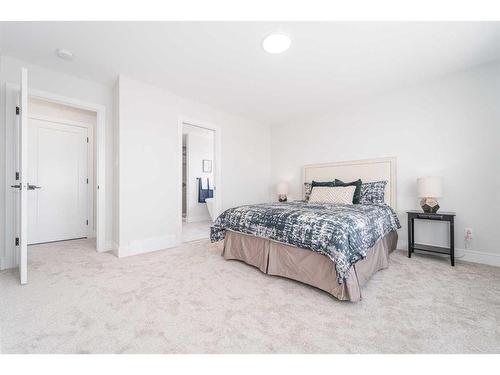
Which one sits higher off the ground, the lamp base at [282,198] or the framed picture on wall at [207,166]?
the framed picture on wall at [207,166]

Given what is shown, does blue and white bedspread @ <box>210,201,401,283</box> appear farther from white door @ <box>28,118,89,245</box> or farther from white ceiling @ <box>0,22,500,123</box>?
white door @ <box>28,118,89,245</box>

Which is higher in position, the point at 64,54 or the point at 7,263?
the point at 64,54

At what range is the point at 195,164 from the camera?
5.49 metres

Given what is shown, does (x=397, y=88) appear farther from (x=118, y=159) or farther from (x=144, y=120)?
(x=118, y=159)

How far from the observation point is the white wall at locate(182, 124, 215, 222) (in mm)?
5328

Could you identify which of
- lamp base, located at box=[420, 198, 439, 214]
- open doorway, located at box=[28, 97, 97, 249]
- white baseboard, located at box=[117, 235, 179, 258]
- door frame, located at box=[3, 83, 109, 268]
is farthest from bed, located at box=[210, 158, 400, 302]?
open doorway, located at box=[28, 97, 97, 249]

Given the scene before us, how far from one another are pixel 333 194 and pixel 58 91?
3.79 m

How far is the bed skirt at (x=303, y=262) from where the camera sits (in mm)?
1655

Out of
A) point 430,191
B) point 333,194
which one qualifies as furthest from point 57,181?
point 430,191

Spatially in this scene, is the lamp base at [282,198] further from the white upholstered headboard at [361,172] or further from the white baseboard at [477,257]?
the white baseboard at [477,257]

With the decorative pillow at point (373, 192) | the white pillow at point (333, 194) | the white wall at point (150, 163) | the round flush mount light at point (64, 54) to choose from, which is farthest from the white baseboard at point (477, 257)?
the round flush mount light at point (64, 54)

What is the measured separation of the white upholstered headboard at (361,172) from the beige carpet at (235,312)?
120cm

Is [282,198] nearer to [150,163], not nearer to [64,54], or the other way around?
[150,163]

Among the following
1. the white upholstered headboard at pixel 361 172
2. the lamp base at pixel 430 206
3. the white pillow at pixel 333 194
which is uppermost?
the white upholstered headboard at pixel 361 172
